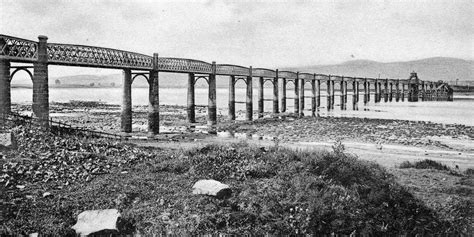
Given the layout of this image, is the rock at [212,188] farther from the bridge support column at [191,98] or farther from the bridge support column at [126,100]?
the bridge support column at [191,98]

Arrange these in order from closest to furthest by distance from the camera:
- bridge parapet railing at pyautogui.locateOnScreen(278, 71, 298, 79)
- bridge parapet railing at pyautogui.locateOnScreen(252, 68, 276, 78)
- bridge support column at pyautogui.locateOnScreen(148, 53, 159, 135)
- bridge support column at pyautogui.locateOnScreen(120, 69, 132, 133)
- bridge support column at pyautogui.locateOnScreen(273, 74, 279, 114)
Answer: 1. bridge support column at pyautogui.locateOnScreen(120, 69, 132, 133)
2. bridge support column at pyautogui.locateOnScreen(148, 53, 159, 135)
3. bridge parapet railing at pyautogui.locateOnScreen(252, 68, 276, 78)
4. bridge support column at pyautogui.locateOnScreen(273, 74, 279, 114)
5. bridge parapet railing at pyautogui.locateOnScreen(278, 71, 298, 79)

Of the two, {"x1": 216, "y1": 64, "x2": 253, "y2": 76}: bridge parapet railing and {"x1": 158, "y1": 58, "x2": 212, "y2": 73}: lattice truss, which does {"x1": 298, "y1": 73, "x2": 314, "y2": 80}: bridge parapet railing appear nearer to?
{"x1": 216, "y1": 64, "x2": 253, "y2": 76}: bridge parapet railing

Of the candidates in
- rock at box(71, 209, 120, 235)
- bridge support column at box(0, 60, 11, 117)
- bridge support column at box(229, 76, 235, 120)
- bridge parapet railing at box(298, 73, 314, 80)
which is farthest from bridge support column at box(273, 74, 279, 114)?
rock at box(71, 209, 120, 235)

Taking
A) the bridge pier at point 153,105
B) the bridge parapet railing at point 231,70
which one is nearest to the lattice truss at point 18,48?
the bridge pier at point 153,105

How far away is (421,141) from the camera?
28625 mm

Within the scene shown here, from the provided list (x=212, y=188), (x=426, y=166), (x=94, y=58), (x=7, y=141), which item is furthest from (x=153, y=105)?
(x=212, y=188)

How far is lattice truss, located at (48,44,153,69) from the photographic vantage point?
21.6m

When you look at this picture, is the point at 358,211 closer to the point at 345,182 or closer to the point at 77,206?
the point at 345,182

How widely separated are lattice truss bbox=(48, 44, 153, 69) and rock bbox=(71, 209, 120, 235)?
14.9 m

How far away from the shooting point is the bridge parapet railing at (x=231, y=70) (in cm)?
4031

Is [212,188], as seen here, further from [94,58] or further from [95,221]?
[94,58]

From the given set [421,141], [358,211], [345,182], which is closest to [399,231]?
[358,211]

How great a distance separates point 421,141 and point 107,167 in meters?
24.4

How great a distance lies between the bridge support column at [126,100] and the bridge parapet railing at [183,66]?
375cm
